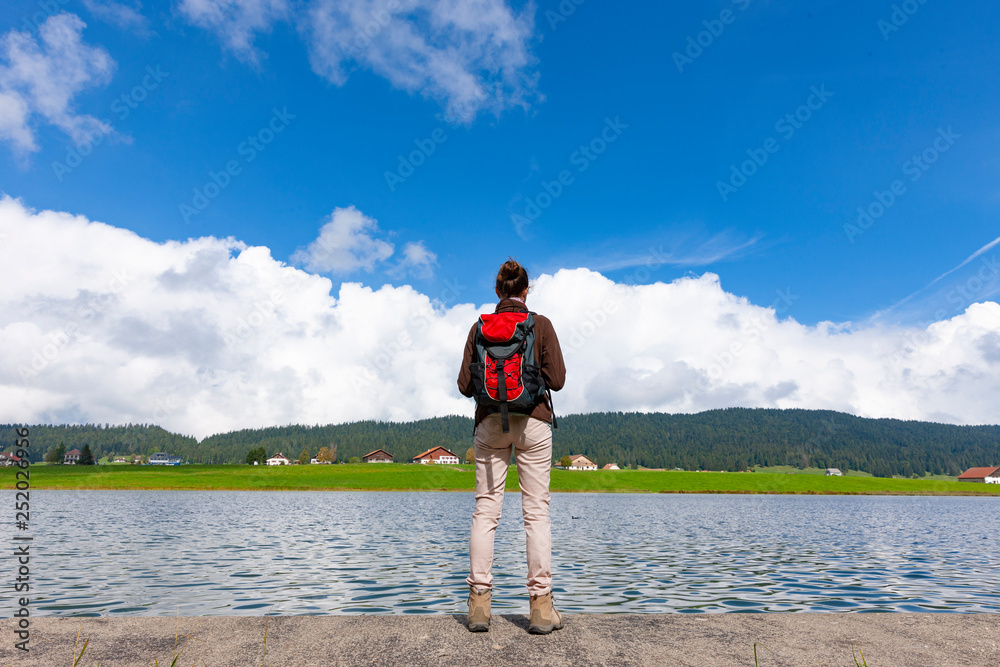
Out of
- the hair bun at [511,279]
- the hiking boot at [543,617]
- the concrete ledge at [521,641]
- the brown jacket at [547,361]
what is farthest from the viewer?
the hair bun at [511,279]

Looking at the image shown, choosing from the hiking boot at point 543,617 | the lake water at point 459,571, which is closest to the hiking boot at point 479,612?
the hiking boot at point 543,617

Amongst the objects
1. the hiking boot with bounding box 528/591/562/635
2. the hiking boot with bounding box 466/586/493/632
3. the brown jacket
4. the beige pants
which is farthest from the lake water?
the brown jacket

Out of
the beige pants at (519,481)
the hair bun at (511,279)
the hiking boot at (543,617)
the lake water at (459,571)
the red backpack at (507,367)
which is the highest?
the hair bun at (511,279)

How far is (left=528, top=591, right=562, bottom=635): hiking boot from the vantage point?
4.84 meters

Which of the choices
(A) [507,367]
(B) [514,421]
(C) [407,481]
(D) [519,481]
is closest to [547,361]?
(A) [507,367]

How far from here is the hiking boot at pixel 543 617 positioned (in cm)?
484

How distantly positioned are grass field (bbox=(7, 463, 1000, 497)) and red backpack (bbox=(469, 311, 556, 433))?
90.0 metres

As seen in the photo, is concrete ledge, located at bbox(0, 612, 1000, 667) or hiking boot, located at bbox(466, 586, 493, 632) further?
hiking boot, located at bbox(466, 586, 493, 632)

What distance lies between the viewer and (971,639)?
15.2 feet

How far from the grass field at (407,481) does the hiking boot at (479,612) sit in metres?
90.0

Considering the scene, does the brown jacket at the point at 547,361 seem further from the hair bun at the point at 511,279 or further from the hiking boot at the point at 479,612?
the hiking boot at the point at 479,612

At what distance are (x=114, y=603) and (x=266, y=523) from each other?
2163 centimetres

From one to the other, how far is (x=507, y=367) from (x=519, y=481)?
114 centimetres

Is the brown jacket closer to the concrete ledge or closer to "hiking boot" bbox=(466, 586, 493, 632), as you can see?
Answer: "hiking boot" bbox=(466, 586, 493, 632)
